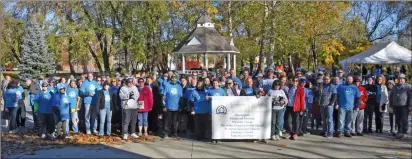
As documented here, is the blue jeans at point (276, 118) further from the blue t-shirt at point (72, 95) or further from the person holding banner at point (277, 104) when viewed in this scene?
the blue t-shirt at point (72, 95)

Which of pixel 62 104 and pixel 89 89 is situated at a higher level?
pixel 89 89

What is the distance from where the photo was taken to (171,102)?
10.7 meters

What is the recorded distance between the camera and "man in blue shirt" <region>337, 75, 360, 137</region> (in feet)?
35.7

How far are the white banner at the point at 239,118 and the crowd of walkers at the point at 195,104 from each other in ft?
0.84

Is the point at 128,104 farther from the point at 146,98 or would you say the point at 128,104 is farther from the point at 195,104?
the point at 195,104

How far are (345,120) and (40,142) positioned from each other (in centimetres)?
740

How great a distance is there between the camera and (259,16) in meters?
27.7

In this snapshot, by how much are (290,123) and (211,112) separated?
2030 millimetres

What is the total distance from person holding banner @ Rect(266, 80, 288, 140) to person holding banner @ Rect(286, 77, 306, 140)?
0.29m

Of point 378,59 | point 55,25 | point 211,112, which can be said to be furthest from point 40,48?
point 211,112

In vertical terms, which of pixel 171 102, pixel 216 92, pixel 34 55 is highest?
pixel 34 55

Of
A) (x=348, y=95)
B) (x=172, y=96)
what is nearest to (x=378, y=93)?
(x=348, y=95)

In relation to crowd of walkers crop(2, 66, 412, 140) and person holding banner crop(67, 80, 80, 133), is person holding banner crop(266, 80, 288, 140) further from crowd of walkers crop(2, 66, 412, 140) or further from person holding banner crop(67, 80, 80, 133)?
person holding banner crop(67, 80, 80, 133)

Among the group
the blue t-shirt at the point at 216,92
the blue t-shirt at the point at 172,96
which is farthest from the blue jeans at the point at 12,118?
the blue t-shirt at the point at 216,92
